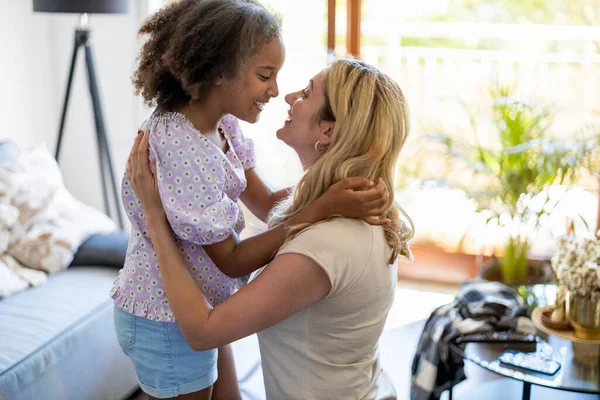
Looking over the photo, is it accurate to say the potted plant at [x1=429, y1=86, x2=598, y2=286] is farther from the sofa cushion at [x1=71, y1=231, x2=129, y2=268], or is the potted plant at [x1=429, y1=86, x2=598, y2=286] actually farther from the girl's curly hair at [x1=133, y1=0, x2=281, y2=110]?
the girl's curly hair at [x1=133, y1=0, x2=281, y2=110]

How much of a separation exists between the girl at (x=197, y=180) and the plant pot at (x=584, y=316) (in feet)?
3.51

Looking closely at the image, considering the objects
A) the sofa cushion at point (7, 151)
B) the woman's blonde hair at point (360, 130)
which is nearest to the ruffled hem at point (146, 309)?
the woman's blonde hair at point (360, 130)

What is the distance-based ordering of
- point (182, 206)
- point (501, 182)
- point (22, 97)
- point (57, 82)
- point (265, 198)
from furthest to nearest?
point (57, 82) → point (22, 97) → point (501, 182) → point (265, 198) → point (182, 206)

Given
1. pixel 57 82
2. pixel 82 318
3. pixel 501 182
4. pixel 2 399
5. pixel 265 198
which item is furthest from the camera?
pixel 57 82

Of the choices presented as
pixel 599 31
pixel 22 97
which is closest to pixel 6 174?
pixel 22 97

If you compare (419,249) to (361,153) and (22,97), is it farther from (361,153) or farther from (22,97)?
(361,153)

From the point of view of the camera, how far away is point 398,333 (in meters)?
3.29

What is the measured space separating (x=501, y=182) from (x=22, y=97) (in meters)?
2.38

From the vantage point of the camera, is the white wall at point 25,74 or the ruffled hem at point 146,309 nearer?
the ruffled hem at point 146,309

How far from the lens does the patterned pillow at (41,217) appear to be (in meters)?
2.68

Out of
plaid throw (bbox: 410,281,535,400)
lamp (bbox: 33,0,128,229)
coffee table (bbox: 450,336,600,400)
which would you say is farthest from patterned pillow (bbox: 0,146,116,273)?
coffee table (bbox: 450,336,600,400)

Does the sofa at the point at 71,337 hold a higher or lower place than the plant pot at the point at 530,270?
higher

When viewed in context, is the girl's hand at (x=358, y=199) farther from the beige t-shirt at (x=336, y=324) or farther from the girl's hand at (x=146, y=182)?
the girl's hand at (x=146, y=182)

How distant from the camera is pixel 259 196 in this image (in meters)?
1.75
